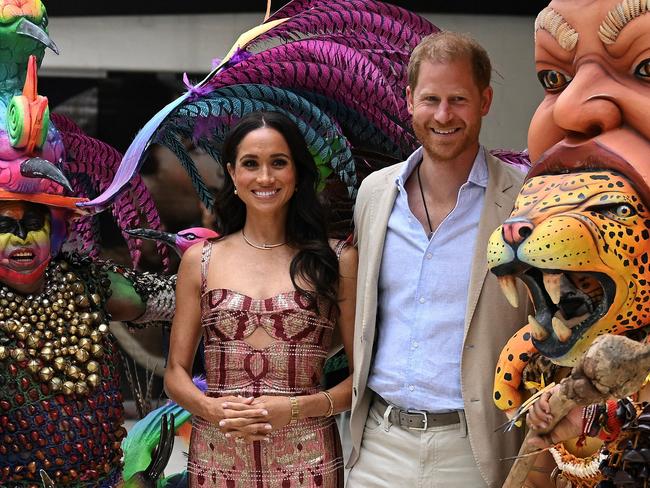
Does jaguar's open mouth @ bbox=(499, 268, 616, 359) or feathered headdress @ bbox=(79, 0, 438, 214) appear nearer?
jaguar's open mouth @ bbox=(499, 268, 616, 359)

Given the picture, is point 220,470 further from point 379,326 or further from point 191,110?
point 191,110

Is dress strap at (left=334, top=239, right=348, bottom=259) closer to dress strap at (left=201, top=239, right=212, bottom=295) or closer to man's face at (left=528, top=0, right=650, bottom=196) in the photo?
dress strap at (left=201, top=239, right=212, bottom=295)

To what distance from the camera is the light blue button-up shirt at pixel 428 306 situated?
2508mm

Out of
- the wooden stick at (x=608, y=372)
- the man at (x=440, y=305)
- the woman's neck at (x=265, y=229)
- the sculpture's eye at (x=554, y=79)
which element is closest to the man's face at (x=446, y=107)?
the man at (x=440, y=305)

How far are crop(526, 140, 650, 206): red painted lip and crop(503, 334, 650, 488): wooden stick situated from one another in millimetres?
339

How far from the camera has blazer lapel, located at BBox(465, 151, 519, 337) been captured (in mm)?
2477

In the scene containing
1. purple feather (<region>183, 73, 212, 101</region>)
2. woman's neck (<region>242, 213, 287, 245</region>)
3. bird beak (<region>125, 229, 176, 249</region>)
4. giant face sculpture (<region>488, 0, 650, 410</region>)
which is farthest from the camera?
bird beak (<region>125, 229, 176, 249</region>)

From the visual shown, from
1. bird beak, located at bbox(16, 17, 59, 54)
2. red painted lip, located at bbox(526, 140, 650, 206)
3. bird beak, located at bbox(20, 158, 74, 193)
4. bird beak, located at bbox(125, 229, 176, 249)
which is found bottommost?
bird beak, located at bbox(125, 229, 176, 249)

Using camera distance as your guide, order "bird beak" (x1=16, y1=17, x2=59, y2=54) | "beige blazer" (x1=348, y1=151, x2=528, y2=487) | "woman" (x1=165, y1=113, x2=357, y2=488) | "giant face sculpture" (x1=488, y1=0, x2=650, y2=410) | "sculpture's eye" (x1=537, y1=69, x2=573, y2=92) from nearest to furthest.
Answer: "giant face sculpture" (x1=488, y1=0, x2=650, y2=410) → "sculpture's eye" (x1=537, y1=69, x2=573, y2=92) → "beige blazer" (x1=348, y1=151, x2=528, y2=487) → "woman" (x1=165, y1=113, x2=357, y2=488) → "bird beak" (x1=16, y1=17, x2=59, y2=54)

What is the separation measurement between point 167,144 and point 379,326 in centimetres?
104

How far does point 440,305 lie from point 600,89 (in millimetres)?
684

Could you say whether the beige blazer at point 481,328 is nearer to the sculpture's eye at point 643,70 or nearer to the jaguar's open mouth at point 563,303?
the jaguar's open mouth at point 563,303

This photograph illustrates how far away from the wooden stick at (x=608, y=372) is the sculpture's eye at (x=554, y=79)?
60 cm

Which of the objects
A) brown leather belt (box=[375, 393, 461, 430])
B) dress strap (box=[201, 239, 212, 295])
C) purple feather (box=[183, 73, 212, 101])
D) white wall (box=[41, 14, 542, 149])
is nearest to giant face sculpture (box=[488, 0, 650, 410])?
brown leather belt (box=[375, 393, 461, 430])
